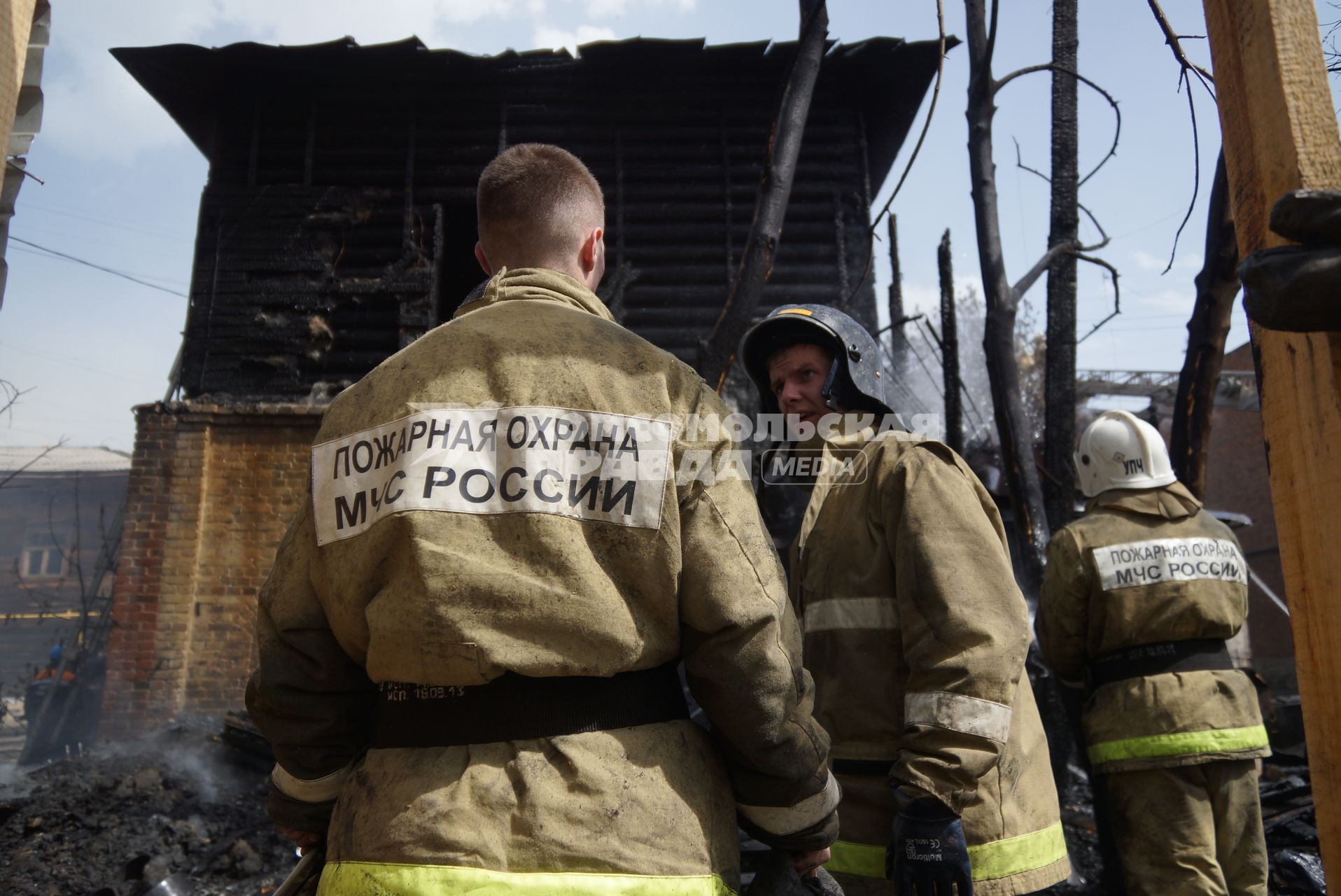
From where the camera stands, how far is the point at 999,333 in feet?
19.9

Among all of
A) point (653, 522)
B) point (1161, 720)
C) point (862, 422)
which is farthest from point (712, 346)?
point (653, 522)

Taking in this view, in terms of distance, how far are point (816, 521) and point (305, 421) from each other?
6795mm

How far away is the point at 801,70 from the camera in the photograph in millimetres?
4902

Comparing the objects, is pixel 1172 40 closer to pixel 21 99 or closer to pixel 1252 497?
pixel 21 99

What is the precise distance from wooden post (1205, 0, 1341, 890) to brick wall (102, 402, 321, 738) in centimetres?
800

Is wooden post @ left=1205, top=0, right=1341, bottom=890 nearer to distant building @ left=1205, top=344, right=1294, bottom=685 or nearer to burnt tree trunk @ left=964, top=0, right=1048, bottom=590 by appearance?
burnt tree trunk @ left=964, top=0, right=1048, bottom=590

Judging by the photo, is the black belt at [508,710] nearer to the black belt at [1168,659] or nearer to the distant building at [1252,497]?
the black belt at [1168,659]

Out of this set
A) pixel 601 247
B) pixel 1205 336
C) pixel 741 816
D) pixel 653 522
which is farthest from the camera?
pixel 1205 336

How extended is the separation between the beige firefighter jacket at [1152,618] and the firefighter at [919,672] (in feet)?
4.13

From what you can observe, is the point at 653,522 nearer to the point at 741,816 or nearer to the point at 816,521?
the point at 741,816

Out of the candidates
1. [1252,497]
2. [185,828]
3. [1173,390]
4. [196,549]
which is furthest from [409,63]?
[1252,497]

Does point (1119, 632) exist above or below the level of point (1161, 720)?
above

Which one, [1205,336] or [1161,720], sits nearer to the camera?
[1161,720]

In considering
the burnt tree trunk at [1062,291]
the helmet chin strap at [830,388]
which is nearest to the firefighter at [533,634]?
the helmet chin strap at [830,388]
